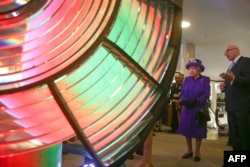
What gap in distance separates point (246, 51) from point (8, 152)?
744 centimetres

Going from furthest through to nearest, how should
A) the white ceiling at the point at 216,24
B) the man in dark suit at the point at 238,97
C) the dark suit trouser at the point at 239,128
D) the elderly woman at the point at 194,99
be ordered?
the white ceiling at the point at 216,24
the elderly woman at the point at 194,99
the dark suit trouser at the point at 239,128
the man in dark suit at the point at 238,97

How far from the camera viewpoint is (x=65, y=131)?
10.7 inches

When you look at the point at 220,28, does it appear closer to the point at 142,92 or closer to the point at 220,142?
the point at 220,142

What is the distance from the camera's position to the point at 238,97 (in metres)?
2.41

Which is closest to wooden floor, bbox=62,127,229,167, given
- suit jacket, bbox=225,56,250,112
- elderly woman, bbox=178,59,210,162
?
elderly woman, bbox=178,59,210,162

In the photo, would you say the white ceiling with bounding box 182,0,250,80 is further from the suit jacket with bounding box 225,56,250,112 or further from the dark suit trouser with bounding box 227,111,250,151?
the dark suit trouser with bounding box 227,111,250,151

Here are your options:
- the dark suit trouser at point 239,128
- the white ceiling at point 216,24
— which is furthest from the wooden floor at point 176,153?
the white ceiling at point 216,24

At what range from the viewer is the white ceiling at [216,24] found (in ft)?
12.7

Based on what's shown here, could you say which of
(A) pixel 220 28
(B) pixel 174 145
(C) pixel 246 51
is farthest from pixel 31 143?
(C) pixel 246 51

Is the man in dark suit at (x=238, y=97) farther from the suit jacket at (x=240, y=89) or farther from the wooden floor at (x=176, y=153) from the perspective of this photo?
the wooden floor at (x=176, y=153)

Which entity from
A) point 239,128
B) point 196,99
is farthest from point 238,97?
point 196,99

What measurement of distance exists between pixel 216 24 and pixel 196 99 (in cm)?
236

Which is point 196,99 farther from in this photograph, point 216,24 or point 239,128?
point 216,24

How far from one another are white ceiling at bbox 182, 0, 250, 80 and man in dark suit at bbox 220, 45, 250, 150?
25.3 inches
